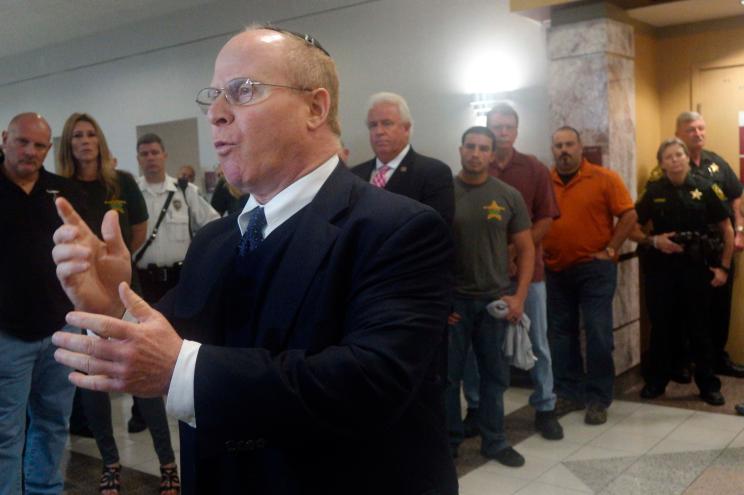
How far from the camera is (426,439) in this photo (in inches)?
46.8

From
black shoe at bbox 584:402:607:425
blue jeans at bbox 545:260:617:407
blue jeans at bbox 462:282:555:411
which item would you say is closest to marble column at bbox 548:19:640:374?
blue jeans at bbox 545:260:617:407

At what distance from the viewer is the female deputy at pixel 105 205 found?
3.39 meters

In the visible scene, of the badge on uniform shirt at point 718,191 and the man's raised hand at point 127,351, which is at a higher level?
the man's raised hand at point 127,351

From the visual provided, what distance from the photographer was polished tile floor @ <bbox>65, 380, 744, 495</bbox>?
3.42m

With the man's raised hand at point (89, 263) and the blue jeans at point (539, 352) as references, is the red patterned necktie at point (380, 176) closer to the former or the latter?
the blue jeans at point (539, 352)

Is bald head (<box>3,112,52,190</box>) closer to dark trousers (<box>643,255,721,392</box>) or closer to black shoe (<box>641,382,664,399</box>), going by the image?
dark trousers (<box>643,255,721,392</box>)

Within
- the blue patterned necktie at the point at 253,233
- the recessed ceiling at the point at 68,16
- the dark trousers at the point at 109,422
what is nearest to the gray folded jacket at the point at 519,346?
the dark trousers at the point at 109,422

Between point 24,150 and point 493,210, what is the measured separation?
2088 millimetres

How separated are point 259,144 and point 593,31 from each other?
4133 millimetres

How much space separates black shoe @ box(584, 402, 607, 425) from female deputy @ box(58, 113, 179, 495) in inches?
91.7

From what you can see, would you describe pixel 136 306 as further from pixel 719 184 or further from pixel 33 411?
pixel 719 184

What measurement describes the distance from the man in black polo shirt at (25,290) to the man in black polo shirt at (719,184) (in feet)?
12.8

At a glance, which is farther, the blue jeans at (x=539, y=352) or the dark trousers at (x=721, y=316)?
the dark trousers at (x=721, y=316)

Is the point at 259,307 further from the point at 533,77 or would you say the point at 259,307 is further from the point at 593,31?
the point at 533,77
